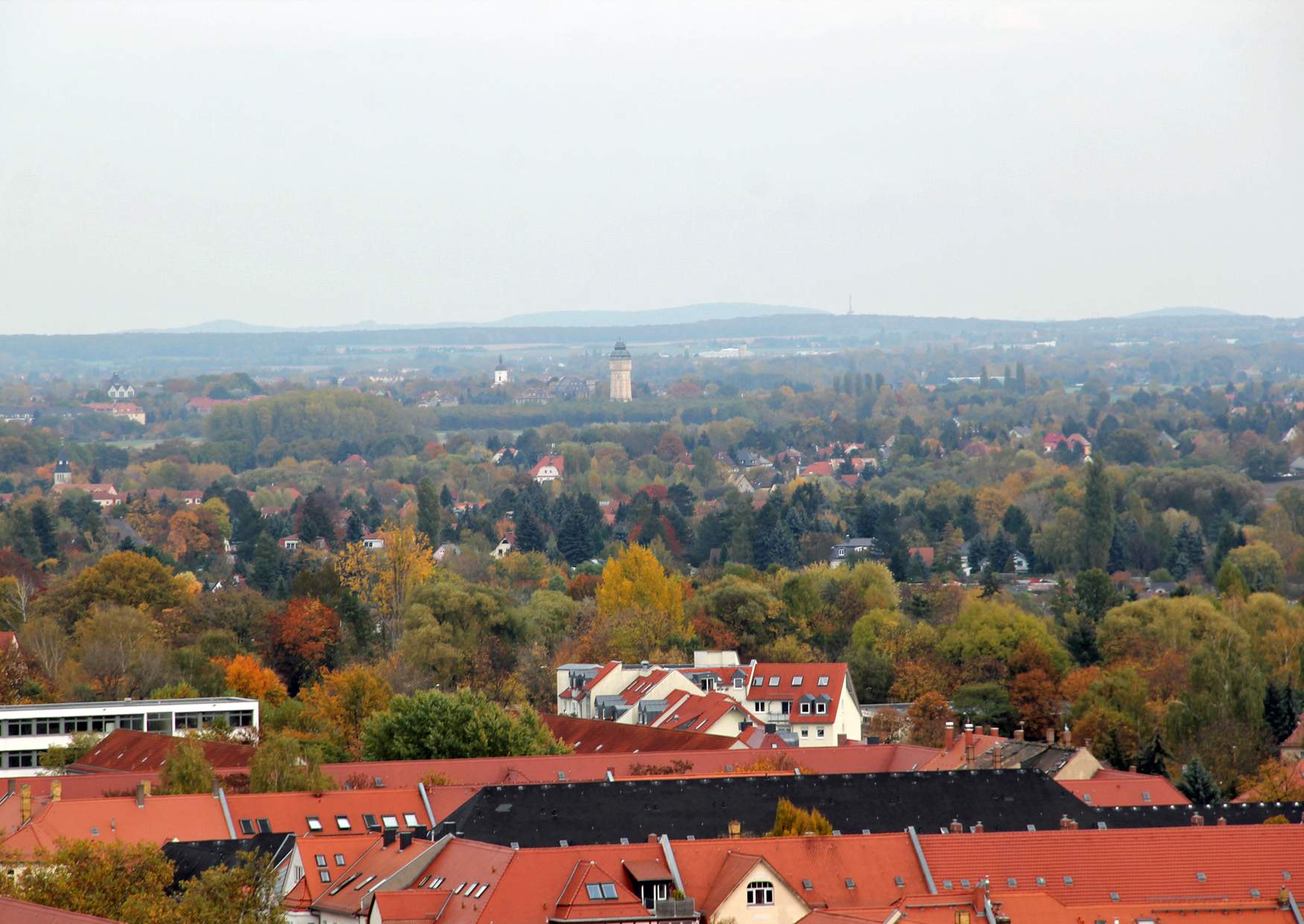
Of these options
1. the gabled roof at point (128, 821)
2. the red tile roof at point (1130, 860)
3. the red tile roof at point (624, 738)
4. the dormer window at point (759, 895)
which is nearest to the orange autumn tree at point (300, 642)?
the red tile roof at point (624, 738)

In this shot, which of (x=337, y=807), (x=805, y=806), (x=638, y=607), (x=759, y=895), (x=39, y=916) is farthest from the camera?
(x=638, y=607)

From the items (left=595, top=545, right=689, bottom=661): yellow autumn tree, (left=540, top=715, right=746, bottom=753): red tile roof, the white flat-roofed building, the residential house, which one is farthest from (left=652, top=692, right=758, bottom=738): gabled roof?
the residential house

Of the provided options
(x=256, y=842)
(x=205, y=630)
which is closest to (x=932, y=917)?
(x=256, y=842)

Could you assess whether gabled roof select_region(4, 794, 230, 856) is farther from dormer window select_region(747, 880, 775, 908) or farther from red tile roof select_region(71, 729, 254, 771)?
dormer window select_region(747, 880, 775, 908)

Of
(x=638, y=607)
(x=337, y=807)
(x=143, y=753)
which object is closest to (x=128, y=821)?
(x=337, y=807)

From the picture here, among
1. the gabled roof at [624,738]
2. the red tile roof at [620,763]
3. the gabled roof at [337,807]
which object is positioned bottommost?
the gabled roof at [624,738]

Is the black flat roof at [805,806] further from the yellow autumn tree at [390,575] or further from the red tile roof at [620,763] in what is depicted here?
the yellow autumn tree at [390,575]

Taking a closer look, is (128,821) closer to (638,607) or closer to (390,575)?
(638,607)
